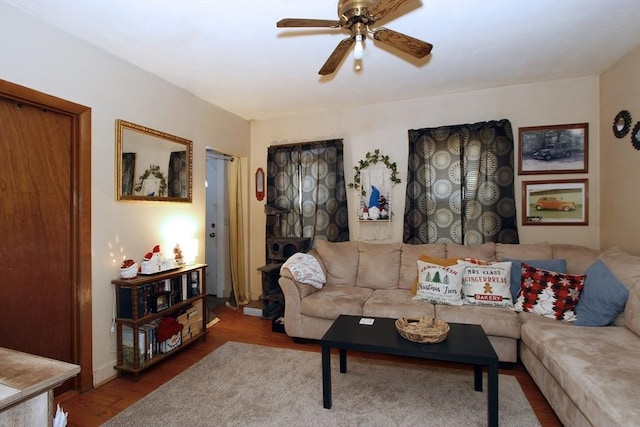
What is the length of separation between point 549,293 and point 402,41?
2239 mm

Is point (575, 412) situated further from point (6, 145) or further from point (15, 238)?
point (6, 145)

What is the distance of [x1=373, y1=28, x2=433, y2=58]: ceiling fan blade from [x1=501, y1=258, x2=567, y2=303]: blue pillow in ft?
6.75

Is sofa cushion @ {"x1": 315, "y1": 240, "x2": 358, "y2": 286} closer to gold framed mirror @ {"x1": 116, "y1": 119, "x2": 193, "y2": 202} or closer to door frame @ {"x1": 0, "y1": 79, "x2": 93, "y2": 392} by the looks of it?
gold framed mirror @ {"x1": 116, "y1": 119, "x2": 193, "y2": 202}

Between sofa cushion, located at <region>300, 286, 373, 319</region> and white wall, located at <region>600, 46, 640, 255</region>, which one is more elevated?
white wall, located at <region>600, 46, 640, 255</region>

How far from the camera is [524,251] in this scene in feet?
10.1

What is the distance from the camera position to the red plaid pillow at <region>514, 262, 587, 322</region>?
248 centimetres

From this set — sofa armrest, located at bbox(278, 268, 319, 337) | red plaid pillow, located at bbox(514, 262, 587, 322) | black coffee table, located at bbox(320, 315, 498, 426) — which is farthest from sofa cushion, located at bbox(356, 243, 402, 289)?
red plaid pillow, located at bbox(514, 262, 587, 322)

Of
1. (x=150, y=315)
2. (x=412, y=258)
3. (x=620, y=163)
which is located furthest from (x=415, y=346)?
(x=620, y=163)

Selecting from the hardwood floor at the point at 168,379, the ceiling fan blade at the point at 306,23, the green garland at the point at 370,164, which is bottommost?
the hardwood floor at the point at 168,379

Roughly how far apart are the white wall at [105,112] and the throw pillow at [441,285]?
2.44 m

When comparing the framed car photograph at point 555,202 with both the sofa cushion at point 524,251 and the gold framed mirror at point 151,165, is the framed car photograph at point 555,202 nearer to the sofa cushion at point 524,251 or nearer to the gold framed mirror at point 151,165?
the sofa cushion at point 524,251

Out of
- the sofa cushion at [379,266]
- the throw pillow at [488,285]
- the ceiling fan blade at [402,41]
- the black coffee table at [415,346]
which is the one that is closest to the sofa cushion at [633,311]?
the throw pillow at [488,285]

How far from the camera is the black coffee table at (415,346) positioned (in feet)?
5.78

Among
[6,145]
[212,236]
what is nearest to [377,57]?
[6,145]
